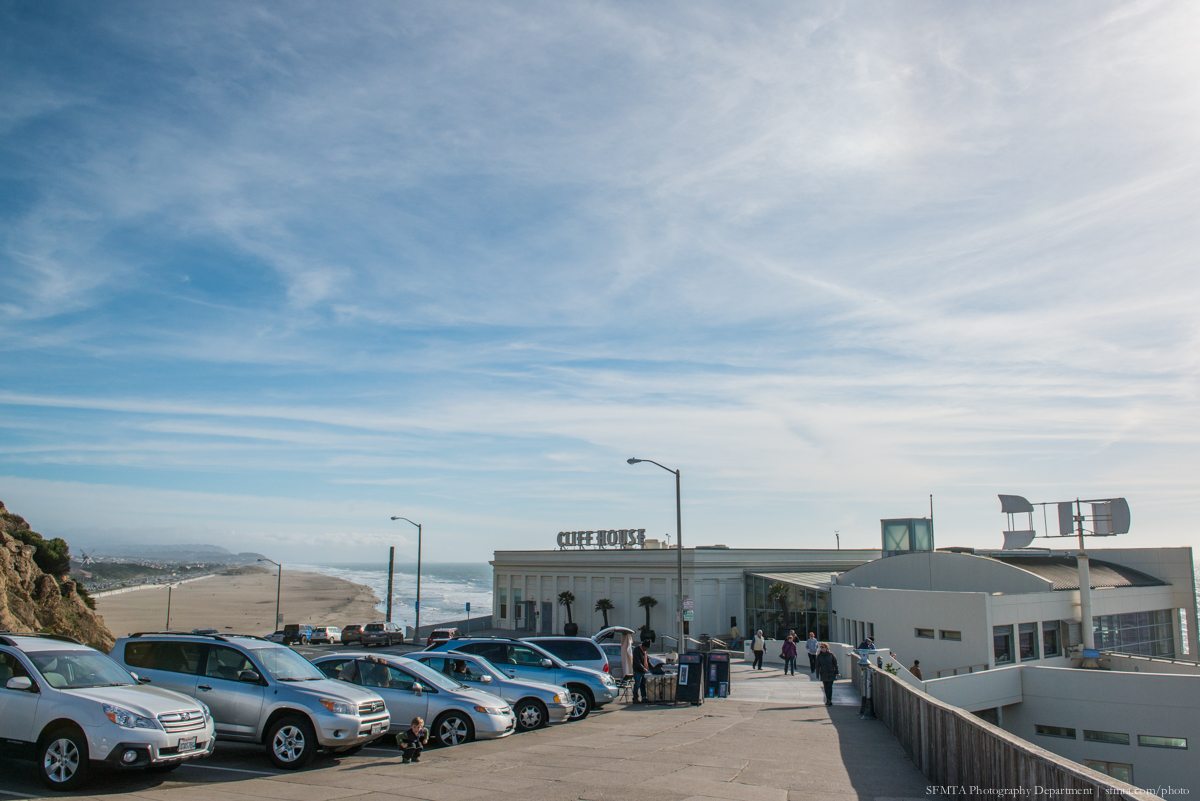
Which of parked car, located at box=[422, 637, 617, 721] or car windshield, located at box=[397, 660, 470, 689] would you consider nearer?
car windshield, located at box=[397, 660, 470, 689]

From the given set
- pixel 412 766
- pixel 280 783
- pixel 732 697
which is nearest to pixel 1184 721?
pixel 732 697

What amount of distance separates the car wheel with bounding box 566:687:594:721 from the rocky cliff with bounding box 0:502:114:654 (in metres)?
17.8

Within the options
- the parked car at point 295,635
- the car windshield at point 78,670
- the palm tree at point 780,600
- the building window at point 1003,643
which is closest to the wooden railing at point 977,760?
the car windshield at point 78,670

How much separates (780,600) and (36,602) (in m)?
35.2

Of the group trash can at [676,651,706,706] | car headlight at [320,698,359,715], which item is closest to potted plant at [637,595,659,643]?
trash can at [676,651,706,706]

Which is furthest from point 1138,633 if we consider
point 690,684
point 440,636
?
point 440,636

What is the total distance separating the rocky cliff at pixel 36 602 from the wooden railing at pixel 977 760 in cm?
2573

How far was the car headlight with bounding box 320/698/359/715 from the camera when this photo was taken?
12.2 m

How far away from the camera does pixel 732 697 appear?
24344 mm

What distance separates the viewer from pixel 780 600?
→ 46.2 meters

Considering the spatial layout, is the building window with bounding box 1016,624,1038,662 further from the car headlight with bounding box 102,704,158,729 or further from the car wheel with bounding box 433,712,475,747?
the car headlight with bounding box 102,704,158,729

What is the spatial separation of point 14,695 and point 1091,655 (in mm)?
38542

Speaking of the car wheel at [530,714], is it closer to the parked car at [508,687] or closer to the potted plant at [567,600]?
the parked car at [508,687]

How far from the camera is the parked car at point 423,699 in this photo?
568 inches
